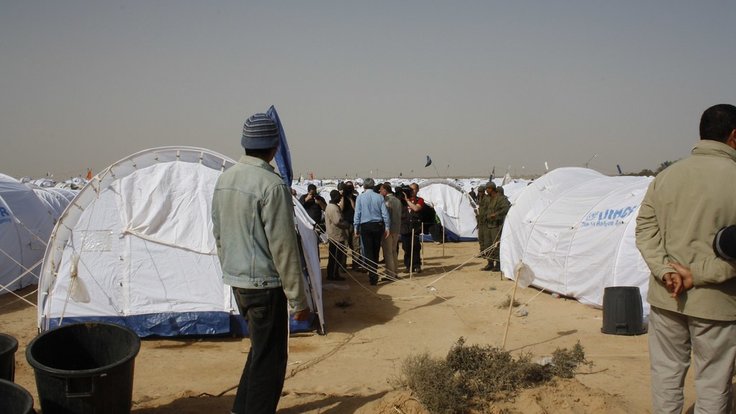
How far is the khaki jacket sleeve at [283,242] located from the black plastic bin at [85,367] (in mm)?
1257

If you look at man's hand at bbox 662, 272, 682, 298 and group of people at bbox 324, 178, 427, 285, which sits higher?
man's hand at bbox 662, 272, 682, 298

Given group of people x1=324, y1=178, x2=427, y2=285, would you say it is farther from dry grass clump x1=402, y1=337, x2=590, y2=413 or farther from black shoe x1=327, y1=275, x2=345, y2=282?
dry grass clump x1=402, y1=337, x2=590, y2=413

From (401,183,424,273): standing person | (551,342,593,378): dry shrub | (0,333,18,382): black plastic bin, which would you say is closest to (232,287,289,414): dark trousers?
(0,333,18,382): black plastic bin

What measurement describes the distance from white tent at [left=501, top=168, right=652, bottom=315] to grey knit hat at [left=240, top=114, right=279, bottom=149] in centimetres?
553

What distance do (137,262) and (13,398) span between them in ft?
14.4

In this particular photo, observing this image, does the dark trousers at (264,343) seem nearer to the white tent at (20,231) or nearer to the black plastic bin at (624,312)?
the black plastic bin at (624,312)

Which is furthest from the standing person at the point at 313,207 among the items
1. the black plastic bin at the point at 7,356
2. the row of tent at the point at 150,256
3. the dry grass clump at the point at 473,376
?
the black plastic bin at the point at 7,356

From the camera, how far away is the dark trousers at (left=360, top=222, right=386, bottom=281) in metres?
11.4

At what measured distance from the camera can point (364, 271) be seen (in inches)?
530

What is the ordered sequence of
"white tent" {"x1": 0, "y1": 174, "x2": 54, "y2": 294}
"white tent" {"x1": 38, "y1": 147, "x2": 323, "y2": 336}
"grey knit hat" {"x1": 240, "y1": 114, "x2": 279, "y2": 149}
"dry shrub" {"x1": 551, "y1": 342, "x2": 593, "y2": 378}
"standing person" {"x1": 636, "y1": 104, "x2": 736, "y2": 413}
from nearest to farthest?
"standing person" {"x1": 636, "y1": 104, "x2": 736, "y2": 413}
"grey knit hat" {"x1": 240, "y1": 114, "x2": 279, "y2": 149}
"dry shrub" {"x1": 551, "y1": 342, "x2": 593, "y2": 378}
"white tent" {"x1": 38, "y1": 147, "x2": 323, "y2": 336}
"white tent" {"x1": 0, "y1": 174, "x2": 54, "y2": 294}

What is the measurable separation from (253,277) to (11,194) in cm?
1089

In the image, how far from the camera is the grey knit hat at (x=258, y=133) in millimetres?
3848

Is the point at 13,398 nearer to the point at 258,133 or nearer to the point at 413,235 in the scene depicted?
the point at 258,133

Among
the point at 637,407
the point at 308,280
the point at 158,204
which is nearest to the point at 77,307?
the point at 158,204
